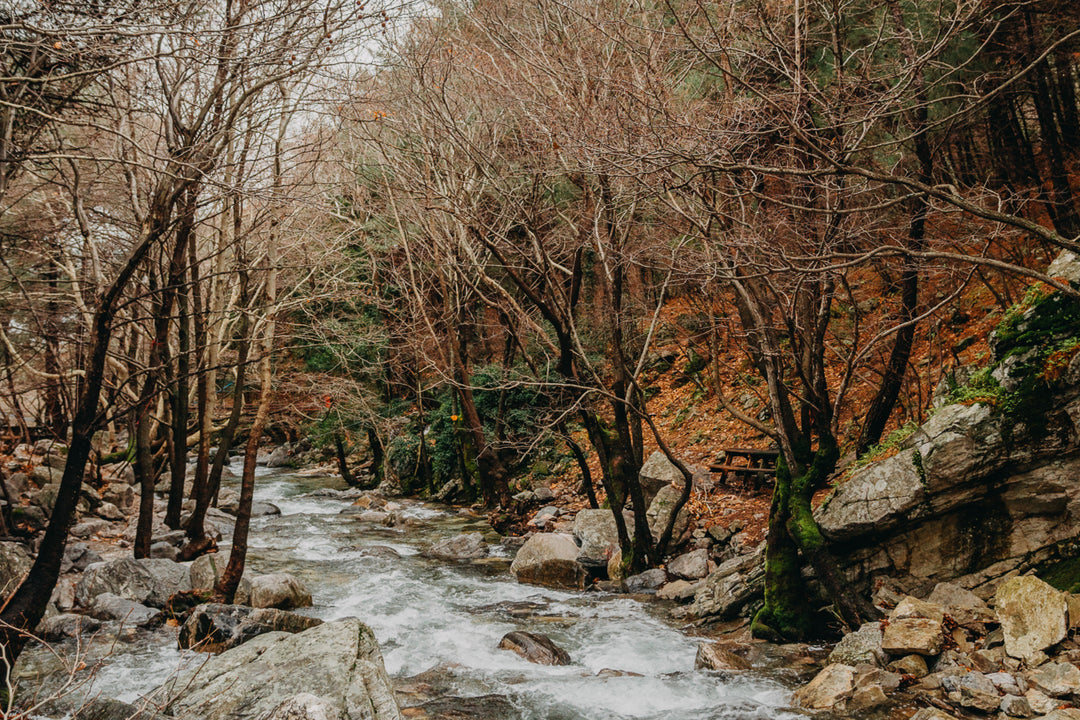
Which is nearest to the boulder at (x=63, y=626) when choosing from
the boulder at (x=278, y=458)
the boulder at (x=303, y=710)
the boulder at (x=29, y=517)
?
the boulder at (x=29, y=517)

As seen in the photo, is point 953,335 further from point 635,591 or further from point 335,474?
point 335,474

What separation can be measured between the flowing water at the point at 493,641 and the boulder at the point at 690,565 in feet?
2.99

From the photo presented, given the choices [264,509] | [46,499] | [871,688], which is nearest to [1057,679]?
[871,688]

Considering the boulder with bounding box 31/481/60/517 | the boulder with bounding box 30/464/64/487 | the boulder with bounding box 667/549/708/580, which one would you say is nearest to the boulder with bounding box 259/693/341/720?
the boulder with bounding box 667/549/708/580

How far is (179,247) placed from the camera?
24.7 ft

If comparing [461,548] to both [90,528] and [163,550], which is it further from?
[90,528]

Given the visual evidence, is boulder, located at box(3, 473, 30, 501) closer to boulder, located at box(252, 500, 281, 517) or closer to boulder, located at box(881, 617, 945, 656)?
boulder, located at box(252, 500, 281, 517)

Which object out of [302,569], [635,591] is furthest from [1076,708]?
[302,569]

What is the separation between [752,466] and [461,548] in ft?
17.5

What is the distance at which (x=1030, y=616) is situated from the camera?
4.96 metres

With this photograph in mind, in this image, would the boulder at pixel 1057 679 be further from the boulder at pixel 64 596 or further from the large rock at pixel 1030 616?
the boulder at pixel 64 596

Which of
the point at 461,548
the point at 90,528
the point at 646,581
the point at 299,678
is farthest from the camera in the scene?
the point at 461,548

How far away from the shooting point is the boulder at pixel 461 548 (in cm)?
1146

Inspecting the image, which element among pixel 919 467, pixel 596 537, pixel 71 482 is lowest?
pixel 596 537
